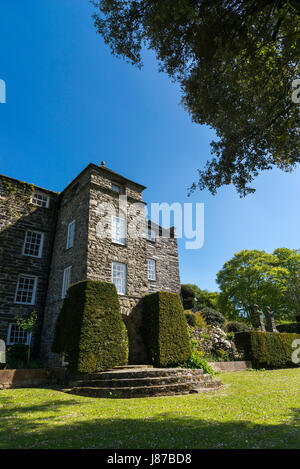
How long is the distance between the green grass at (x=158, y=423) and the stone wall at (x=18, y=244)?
9.14 m

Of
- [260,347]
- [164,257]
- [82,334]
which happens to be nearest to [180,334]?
[82,334]

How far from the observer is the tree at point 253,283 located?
105ft

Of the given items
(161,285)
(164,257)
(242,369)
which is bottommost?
(242,369)

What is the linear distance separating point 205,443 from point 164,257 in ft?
61.3

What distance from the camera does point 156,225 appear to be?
2325 cm

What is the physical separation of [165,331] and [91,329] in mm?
3579

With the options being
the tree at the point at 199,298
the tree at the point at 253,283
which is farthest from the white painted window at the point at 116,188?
the tree at the point at 253,283

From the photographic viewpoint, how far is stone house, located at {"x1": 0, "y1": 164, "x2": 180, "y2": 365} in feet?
46.3

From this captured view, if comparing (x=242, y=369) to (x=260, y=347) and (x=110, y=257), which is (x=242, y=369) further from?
(x=110, y=257)

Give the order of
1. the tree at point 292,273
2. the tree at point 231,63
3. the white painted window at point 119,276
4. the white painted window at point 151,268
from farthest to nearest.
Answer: the tree at point 292,273, the white painted window at point 151,268, the white painted window at point 119,276, the tree at point 231,63

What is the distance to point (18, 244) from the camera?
1647cm

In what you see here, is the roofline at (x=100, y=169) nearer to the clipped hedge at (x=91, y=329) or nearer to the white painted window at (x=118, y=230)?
the white painted window at (x=118, y=230)

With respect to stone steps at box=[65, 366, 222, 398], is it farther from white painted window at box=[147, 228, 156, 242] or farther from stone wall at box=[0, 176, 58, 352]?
white painted window at box=[147, 228, 156, 242]

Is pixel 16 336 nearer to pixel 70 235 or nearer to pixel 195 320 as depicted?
pixel 70 235
